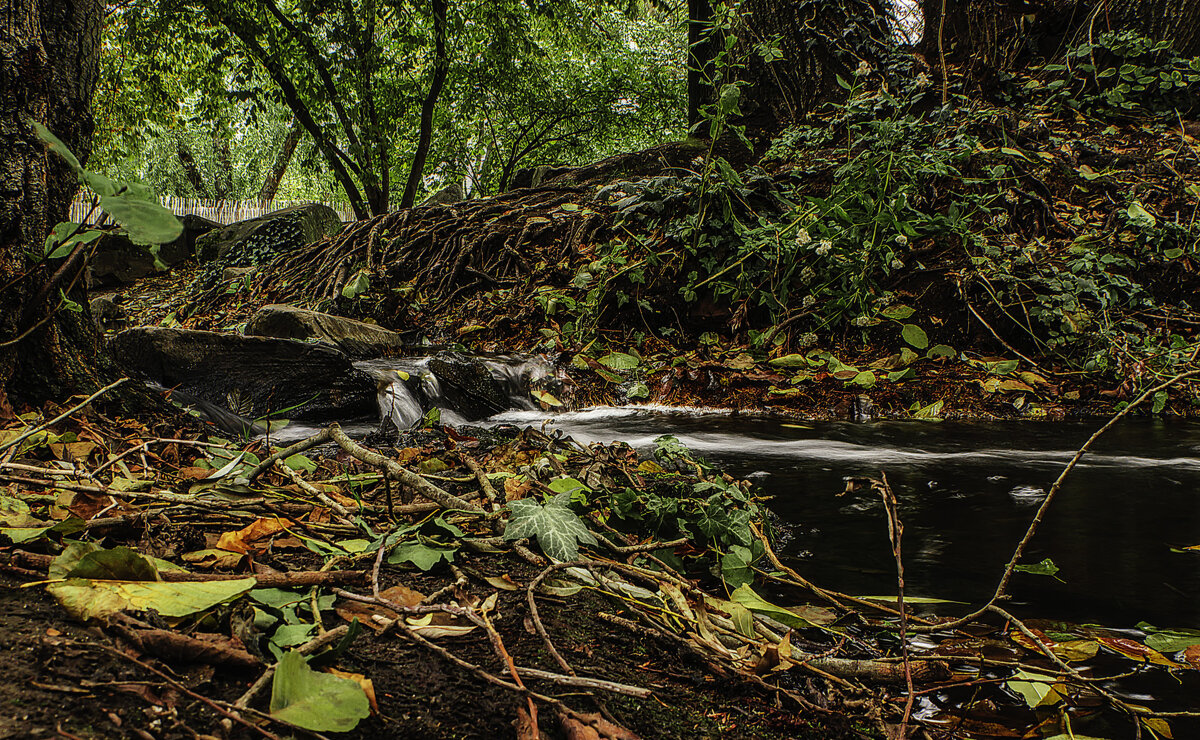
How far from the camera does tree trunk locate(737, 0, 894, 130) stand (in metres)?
7.23

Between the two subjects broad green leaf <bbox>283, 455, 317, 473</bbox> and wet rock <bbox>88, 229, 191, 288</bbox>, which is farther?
wet rock <bbox>88, 229, 191, 288</bbox>

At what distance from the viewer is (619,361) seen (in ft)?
16.5

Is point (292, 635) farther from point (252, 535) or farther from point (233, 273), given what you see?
point (233, 273)

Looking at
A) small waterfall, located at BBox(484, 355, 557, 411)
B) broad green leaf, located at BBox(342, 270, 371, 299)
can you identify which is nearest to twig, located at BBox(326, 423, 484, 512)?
small waterfall, located at BBox(484, 355, 557, 411)

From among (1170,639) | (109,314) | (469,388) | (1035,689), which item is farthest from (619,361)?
(109,314)

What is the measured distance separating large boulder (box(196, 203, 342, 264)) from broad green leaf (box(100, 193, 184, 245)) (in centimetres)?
1125

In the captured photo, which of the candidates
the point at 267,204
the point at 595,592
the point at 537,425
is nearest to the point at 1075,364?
the point at 537,425

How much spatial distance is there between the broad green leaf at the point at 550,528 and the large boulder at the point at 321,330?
162 inches

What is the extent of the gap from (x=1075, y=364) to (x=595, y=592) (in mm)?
4729

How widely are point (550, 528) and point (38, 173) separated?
6.18 feet

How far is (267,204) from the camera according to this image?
25.4m

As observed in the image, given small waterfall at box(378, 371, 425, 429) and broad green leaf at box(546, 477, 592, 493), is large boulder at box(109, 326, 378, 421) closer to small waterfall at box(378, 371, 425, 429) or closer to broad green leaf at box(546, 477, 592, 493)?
small waterfall at box(378, 371, 425, 429)

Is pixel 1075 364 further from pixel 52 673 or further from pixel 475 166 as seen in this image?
pixel 475 166

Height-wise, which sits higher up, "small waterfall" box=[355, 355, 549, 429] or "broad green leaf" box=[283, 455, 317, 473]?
"broad green leaf" box=[283, 455, 317, 473]
